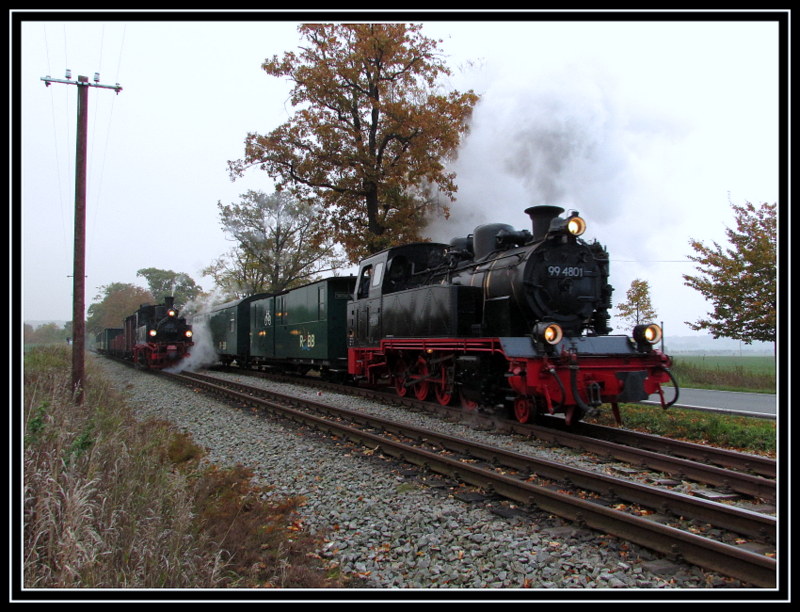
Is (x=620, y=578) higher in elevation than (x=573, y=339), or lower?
lower

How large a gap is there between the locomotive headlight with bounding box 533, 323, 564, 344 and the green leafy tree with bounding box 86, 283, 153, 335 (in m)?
72.6

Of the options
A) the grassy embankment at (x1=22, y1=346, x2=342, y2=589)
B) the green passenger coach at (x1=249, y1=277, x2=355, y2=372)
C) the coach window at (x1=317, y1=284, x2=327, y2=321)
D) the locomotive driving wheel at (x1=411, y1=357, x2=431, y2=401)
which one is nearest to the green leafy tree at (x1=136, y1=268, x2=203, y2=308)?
the green passenger coach at (x1=249, y1=277, x2=355, y2=372)

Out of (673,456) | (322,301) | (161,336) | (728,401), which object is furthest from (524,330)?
(161,336)

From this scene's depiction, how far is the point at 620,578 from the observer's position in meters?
3.53

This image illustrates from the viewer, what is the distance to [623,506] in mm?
4797

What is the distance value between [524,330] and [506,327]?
331mm

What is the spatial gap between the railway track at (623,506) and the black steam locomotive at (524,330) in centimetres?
168

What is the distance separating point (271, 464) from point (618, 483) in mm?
3953

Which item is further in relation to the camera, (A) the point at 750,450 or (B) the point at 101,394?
(B) the point at 101,394

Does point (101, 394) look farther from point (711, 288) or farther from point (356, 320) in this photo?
point (711, 288)

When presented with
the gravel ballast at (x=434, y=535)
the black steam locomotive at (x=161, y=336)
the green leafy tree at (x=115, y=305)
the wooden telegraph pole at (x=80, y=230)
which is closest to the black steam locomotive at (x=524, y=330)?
the gravel ballast at (x=434, y=535)

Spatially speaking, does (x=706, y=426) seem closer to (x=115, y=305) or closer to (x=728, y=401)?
(x=728, y=401)
